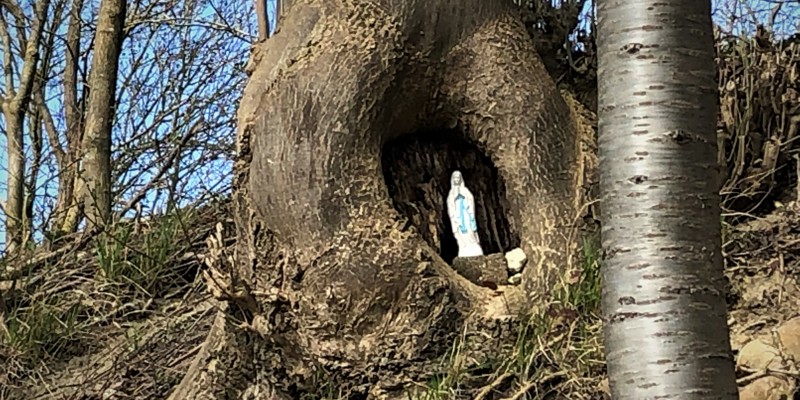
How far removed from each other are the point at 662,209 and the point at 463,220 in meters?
1.76

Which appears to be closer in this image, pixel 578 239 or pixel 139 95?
pixel 578 239

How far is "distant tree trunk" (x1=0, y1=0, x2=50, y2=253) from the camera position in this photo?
7.46 metres

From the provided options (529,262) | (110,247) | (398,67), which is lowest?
(529,262)

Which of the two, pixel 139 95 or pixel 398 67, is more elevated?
pixel 139 95

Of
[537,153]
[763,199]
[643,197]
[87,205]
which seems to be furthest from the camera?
[87,205]

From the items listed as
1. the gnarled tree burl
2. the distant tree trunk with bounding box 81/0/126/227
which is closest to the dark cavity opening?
the gnarled tree burl

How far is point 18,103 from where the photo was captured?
25.9 feet

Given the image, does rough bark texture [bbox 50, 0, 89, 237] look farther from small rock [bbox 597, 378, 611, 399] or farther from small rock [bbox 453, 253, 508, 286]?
small rock [bbox 597, 378, 611, 399]

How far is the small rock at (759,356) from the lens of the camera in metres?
2.60

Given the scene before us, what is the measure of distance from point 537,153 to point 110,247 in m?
2.35

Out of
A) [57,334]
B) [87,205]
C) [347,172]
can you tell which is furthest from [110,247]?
[347,172]

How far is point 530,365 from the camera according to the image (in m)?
2.89

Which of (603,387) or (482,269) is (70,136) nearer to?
(482,269)

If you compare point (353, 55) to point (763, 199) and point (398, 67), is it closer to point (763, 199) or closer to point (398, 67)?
point (398, 67)
